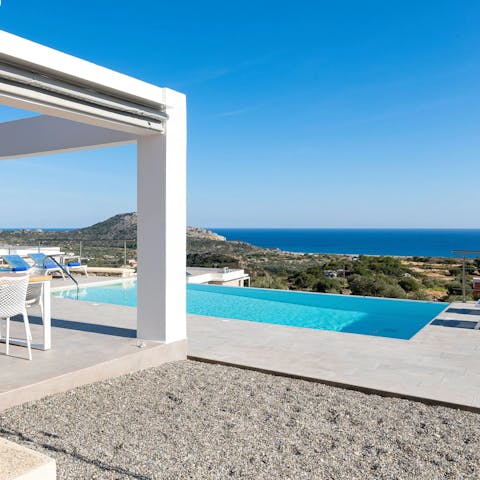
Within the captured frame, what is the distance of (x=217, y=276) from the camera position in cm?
1381

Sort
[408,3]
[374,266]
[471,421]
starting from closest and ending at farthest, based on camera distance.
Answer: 1. [471,421]
2. [408,3]
3. [374,266]

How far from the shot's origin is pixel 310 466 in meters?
2.70

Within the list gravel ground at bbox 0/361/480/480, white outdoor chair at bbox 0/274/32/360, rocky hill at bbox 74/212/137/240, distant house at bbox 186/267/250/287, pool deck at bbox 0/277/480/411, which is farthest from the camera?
rocky hill at bbox 74/212/137/240

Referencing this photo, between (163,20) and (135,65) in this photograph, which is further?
(135,65)

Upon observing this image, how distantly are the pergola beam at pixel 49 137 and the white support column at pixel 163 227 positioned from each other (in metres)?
0.42

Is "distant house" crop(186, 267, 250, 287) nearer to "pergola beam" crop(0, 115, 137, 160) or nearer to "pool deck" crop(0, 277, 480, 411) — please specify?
"pool deck" crop(0, 277, 480, 411)

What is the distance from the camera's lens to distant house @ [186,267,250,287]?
13.4 meters

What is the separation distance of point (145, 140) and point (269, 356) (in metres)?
2.66

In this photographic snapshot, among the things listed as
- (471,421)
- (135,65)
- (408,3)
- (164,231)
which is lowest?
(471,421)

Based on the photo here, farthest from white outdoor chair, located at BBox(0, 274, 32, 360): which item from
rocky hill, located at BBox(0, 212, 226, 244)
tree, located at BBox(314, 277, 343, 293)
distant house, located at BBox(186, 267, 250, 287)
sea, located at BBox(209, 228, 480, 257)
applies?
sea, located at BBox(209, 228, 480, 257)

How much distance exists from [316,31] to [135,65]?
18.5ft

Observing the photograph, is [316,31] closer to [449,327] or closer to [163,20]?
[163,20]

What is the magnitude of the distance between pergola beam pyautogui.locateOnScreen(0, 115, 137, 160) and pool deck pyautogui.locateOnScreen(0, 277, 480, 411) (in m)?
2.17

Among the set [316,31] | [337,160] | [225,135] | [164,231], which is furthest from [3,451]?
[337,160]
